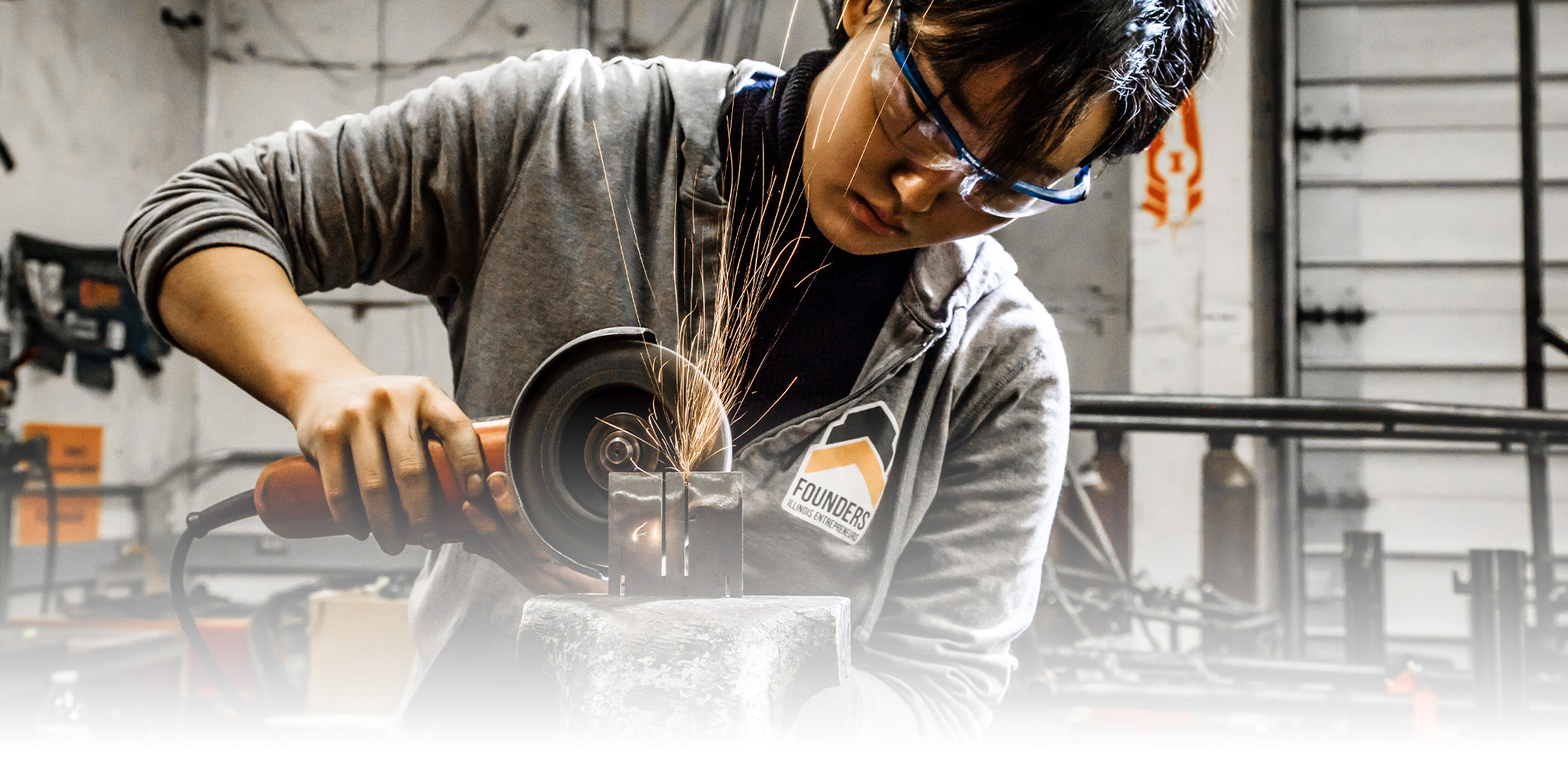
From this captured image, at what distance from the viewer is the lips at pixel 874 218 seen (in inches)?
35.6

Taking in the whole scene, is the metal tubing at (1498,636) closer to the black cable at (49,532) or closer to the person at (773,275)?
the person at (773,275)

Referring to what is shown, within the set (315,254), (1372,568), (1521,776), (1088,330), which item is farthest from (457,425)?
(1088,330)

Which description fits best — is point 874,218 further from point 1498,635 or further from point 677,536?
point 1498,635

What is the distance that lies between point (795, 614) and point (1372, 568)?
2.74m

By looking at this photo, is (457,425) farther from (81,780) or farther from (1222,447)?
(1222,447)

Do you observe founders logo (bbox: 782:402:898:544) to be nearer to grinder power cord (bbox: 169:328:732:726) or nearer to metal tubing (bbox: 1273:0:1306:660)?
grinder power cord (bbox: 169:328:732:726)

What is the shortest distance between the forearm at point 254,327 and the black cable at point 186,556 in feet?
0.43

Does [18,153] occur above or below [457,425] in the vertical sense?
above

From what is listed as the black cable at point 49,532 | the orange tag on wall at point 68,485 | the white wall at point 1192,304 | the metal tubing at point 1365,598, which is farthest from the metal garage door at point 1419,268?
the orange tag on wall at point 68,485

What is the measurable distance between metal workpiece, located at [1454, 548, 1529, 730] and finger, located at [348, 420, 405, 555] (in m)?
2.38

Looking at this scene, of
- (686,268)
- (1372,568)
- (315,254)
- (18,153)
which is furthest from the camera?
(18,153)

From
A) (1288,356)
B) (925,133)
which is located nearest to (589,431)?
(925,133)

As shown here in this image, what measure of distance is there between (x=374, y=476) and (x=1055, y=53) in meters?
0.62

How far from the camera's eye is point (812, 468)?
41.1 inches
